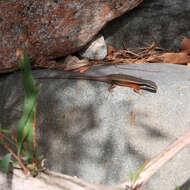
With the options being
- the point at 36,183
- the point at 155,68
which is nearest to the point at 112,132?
the point at 36,183

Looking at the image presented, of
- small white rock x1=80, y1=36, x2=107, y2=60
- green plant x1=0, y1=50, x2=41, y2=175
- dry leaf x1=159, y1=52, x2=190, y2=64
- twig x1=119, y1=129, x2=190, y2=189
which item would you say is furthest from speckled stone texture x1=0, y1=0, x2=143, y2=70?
twig x1=119, y1=129, x2=190, y2=189

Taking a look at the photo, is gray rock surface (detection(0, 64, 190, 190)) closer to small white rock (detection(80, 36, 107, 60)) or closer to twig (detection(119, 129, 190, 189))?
twig (detection(119, 129, 190, 189))

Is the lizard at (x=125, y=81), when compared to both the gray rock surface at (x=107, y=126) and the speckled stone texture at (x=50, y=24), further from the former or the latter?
the speckled stone texture at (x=50, y=24)

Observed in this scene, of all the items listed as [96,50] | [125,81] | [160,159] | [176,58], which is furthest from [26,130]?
[176,58]

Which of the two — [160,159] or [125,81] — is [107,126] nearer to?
[160,159]

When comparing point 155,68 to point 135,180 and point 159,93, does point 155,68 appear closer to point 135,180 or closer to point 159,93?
point 159,93

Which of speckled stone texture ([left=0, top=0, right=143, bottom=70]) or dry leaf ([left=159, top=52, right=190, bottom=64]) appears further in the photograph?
dry leaf ([left=159, top=52, right=190, bottom=64])
